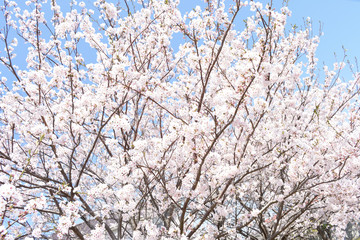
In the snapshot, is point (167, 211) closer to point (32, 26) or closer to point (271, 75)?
point (271, 75)

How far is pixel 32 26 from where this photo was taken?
6.73 metres

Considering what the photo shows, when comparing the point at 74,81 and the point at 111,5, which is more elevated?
the point at 111,5

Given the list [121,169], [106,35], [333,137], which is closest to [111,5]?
[106,35]

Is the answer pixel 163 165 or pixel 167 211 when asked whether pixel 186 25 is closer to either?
pixel 163 165

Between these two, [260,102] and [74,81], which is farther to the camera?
[74,81]

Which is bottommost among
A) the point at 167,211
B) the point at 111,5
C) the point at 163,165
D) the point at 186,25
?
the point at 167,211

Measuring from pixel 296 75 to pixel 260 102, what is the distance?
3.54m

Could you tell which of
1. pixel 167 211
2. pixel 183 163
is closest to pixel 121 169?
pixel 183 163

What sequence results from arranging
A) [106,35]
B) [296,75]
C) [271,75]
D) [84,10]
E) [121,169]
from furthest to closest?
[296,75], [84,10], [106,35], [121,169], [271,75]

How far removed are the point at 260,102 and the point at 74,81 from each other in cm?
388

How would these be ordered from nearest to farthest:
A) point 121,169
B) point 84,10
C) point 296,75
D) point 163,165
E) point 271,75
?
point 271,75 → point 121,169 → point 163,165 → point 84,10 → point 296,75

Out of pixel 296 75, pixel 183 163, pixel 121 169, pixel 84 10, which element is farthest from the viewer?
pixel 296 75

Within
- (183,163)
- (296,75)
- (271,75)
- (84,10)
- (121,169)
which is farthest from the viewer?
(296,75)

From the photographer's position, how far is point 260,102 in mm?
4809
